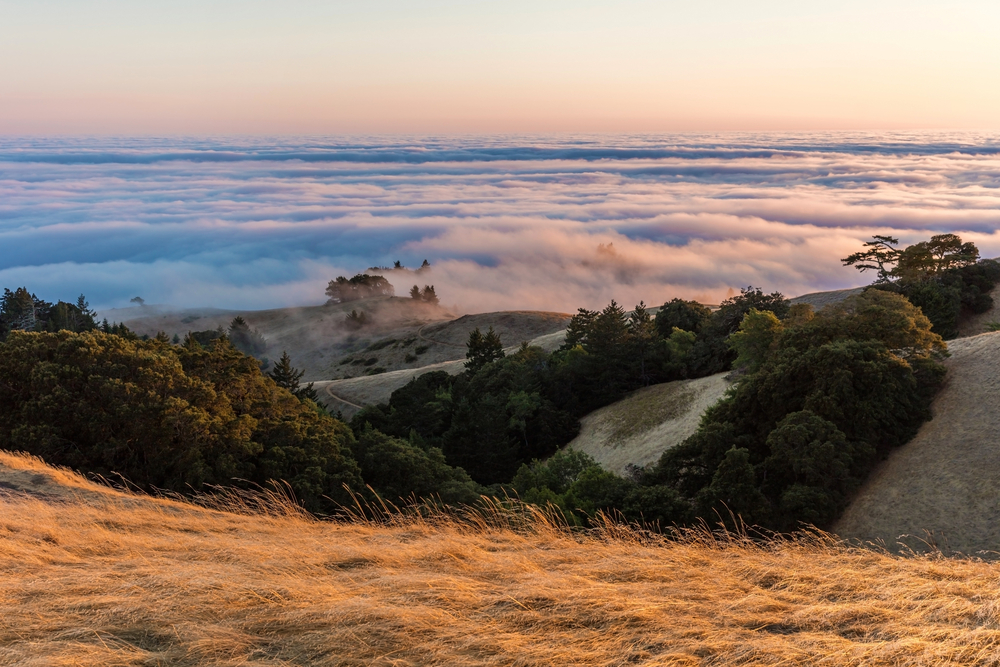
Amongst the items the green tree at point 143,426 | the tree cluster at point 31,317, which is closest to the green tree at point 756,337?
the green tree at point 143,426

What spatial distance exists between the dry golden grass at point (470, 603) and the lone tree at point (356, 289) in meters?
136

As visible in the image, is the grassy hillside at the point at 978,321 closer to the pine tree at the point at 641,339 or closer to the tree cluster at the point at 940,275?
the tree cluster at the point at 940,275

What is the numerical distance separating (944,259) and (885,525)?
44.8 metres

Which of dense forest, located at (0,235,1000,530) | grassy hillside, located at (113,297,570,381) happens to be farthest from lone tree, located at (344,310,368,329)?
dense forest, located at (0,235,1000,530)

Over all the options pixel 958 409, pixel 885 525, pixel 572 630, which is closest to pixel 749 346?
pixel 958 409

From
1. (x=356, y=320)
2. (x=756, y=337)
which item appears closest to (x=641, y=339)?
(x=756, y=337)

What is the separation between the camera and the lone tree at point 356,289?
5664 inches

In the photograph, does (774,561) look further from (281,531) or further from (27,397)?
(27,397)

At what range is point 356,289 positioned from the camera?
5694 inches

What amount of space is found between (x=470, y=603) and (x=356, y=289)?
142 m

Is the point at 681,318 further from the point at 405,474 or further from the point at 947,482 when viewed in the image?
the point at 405,474

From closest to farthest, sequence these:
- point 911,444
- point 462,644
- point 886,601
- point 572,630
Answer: point 462,644 < point 572,630 < point 886,601 < point 911,444

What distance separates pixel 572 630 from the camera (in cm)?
618

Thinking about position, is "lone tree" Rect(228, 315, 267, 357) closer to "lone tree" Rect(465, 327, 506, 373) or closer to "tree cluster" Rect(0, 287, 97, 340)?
"tree cluster" Rect(0, 287, 97, 340)
